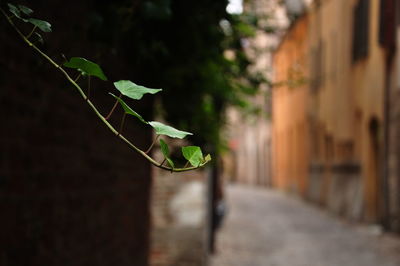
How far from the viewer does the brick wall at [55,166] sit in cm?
266

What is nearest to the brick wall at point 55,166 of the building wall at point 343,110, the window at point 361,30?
the building wall at point 343,110

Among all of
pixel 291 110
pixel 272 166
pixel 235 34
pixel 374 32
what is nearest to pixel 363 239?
pixel 374 32

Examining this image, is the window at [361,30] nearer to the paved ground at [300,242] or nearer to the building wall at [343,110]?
the building wall at [343,110]

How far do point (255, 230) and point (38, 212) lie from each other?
1086cm

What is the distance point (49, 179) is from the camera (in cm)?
312

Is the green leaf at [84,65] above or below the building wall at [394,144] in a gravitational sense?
below

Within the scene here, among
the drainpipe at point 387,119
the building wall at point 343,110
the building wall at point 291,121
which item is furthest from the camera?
the building wall at point 291,121

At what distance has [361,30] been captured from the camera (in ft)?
48.8

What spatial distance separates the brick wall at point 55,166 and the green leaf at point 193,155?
1.07 metres

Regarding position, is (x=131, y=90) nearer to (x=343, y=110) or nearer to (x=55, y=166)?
(x=55, y=166)

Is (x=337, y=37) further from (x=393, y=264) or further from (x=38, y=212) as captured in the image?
(x=38, y=212)

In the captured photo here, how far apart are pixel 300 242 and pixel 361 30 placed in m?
5.38

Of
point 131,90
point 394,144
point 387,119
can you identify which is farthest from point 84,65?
point 387,119

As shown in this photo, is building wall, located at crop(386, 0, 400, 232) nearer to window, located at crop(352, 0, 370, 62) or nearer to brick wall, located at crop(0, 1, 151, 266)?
window, located at crop(352, 0, 370, 62)
